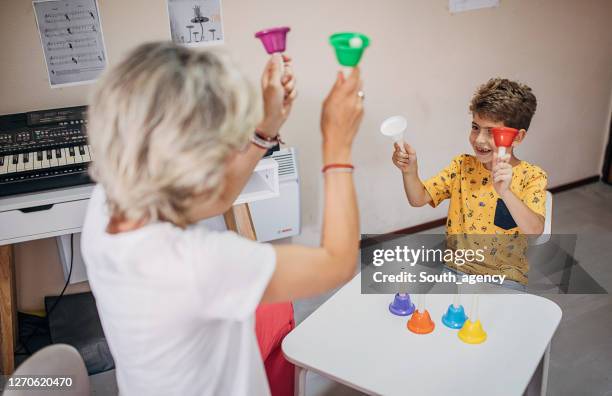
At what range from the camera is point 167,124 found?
0.81 metres

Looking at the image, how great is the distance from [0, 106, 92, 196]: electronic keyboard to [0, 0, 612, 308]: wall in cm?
16

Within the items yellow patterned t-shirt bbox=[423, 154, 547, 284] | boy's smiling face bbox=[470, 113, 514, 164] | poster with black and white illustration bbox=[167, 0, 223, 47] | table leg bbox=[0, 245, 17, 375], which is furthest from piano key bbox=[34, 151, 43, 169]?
boy's smiling face bbox=[470, 113, 514, 164]

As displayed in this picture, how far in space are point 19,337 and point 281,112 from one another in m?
1.77

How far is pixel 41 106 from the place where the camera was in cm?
209

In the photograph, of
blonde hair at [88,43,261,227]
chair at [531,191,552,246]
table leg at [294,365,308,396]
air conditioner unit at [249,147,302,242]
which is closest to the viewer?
blonde hair at [88,43,261,227]

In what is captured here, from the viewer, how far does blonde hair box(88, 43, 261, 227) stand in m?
0.82

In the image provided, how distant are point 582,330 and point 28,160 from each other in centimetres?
226

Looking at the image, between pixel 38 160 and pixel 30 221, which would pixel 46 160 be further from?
pixel 30 221

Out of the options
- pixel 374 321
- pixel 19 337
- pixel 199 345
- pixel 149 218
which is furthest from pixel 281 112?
pixel 19 337

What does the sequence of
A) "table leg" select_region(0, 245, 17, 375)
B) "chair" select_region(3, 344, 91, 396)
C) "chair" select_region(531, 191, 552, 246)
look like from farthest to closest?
1. "table leg" select_region(0, 245, 17, 375)
2. "chair" select_region(531, 191, 552, 246)
3. "chair" select_region(3, 344, 91, 396)

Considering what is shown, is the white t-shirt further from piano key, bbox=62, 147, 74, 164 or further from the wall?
the wall

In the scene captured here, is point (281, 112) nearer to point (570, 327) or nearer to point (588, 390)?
point (588, 390)

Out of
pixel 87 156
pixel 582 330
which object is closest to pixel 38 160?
pixel 87 156

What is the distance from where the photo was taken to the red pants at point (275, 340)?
Answer: 4.81ft
